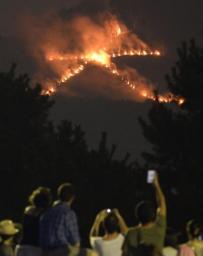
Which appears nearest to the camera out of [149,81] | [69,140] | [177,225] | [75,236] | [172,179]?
[75,236]

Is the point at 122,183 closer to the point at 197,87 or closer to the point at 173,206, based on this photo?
the point at 173,206

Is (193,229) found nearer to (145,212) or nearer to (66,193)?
(145,212)

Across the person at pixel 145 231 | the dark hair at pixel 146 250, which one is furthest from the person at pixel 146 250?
the person at pixel 145 231

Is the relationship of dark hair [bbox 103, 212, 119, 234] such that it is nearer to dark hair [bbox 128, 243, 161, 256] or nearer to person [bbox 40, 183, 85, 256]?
person [bbox 40, 183, 85, 256]

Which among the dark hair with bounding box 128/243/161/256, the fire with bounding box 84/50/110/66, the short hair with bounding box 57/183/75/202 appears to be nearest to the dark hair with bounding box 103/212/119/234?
the short hair with bounding box 57/183/75/202

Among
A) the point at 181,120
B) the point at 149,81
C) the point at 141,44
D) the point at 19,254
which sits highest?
A: the point at 141,44

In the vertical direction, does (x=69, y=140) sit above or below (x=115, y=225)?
above

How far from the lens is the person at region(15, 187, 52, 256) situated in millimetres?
8867

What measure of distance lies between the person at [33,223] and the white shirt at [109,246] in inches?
25.3

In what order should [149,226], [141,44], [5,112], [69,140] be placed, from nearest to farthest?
[149,226]
[69,140]
[5,112]
[141,44]

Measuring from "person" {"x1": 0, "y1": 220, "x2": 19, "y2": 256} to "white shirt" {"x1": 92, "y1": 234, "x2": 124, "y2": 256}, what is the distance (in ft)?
2.96

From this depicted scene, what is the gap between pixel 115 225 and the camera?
869cm

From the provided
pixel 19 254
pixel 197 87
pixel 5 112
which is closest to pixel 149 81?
pixel 5 112

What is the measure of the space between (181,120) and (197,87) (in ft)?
3.14
